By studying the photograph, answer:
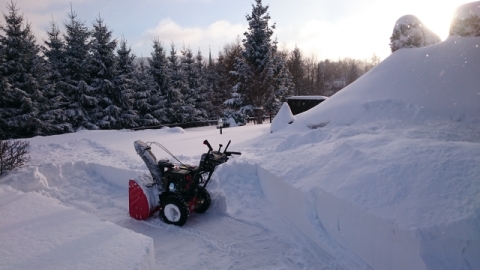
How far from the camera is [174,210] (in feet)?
17.3

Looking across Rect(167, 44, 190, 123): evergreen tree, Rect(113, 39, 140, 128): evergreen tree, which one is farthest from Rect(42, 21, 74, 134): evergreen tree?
Rect(167, 44, 190, 123): evergreen tree

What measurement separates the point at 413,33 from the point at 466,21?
1.83m

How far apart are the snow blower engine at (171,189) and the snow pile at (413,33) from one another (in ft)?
32.8

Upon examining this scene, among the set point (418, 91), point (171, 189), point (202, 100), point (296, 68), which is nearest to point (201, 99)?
point (202, 100)

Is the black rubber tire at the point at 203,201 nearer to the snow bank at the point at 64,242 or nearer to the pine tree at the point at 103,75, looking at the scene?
the snow bank at the point at 64,242

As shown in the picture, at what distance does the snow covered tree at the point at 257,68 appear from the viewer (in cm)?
2644

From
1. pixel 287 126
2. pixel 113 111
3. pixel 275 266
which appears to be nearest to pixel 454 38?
pixel 287 126

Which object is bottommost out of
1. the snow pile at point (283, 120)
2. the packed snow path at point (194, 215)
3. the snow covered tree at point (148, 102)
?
the packed snow path at point (194, 215)

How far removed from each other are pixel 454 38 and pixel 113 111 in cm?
2086

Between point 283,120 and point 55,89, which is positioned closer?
point 283,120

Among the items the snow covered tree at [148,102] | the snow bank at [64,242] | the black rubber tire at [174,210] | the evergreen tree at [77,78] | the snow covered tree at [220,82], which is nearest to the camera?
the snow bank at [64,242]

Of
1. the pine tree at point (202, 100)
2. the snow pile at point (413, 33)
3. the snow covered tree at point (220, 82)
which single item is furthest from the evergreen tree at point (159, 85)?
the snow pile at point (413, 33)

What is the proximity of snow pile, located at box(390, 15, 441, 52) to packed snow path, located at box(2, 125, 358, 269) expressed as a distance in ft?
29.0

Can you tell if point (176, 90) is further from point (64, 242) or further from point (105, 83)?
point (64, 242)
